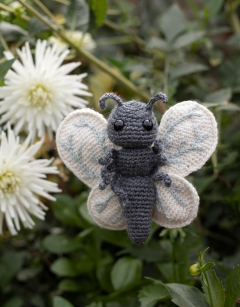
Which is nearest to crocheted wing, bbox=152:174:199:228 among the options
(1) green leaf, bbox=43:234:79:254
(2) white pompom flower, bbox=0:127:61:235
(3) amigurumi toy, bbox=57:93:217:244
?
(3) amigurumi toy, bbox=57:93:217:244

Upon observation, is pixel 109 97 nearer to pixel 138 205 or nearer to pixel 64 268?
pixel 138 205

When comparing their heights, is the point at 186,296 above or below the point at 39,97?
below

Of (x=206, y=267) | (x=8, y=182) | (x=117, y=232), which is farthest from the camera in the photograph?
(x=117, y=232)

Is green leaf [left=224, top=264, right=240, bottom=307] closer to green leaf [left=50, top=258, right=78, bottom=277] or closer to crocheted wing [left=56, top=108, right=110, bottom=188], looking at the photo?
crocheted wing [left=56, top=108, right=110, bottom=188]

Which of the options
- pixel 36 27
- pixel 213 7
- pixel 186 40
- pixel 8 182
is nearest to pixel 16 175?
pixel 8 182

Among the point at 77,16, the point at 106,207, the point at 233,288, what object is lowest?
the point at 233,288

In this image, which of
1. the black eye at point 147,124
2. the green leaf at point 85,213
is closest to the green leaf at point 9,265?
the green leaf at point 85,213

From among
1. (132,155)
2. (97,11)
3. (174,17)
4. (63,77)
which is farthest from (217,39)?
(132,155)
